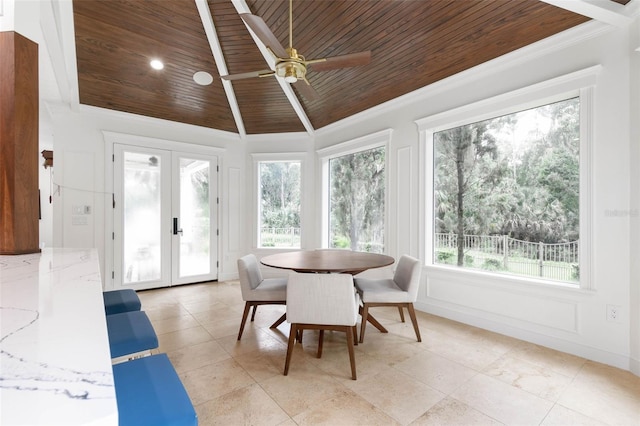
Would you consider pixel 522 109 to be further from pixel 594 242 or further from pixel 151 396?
pixel 151 396

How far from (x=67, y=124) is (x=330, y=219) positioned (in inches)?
160

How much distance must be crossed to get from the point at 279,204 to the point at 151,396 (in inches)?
181

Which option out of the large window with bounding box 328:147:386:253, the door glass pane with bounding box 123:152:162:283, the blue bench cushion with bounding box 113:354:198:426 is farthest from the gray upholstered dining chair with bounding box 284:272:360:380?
the door glass pane with bounding box 123:152:162:283

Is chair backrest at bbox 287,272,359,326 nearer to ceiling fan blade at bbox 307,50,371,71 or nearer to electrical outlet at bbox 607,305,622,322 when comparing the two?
ceiling fan blade at bbox 307,50,371,71

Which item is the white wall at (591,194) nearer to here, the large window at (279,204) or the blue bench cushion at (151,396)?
the large window at (279,204)

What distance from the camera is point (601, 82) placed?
2.38 metres

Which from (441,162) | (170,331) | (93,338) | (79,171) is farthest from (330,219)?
(93,338)

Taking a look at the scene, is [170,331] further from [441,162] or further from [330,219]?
[441,162]

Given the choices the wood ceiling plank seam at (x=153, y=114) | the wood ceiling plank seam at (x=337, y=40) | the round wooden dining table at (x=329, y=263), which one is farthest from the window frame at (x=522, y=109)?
the wood ceiling plank seam at (x=153, y=114)

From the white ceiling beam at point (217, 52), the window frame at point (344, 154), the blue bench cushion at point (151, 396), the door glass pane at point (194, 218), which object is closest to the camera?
the blue bench cushion at point (151, 396)

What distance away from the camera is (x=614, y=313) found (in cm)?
231

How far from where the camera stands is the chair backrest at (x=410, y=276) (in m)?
2.71

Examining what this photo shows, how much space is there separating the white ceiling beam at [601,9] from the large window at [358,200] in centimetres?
241

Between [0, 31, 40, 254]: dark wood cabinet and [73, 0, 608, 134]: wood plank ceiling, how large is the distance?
191 cm
